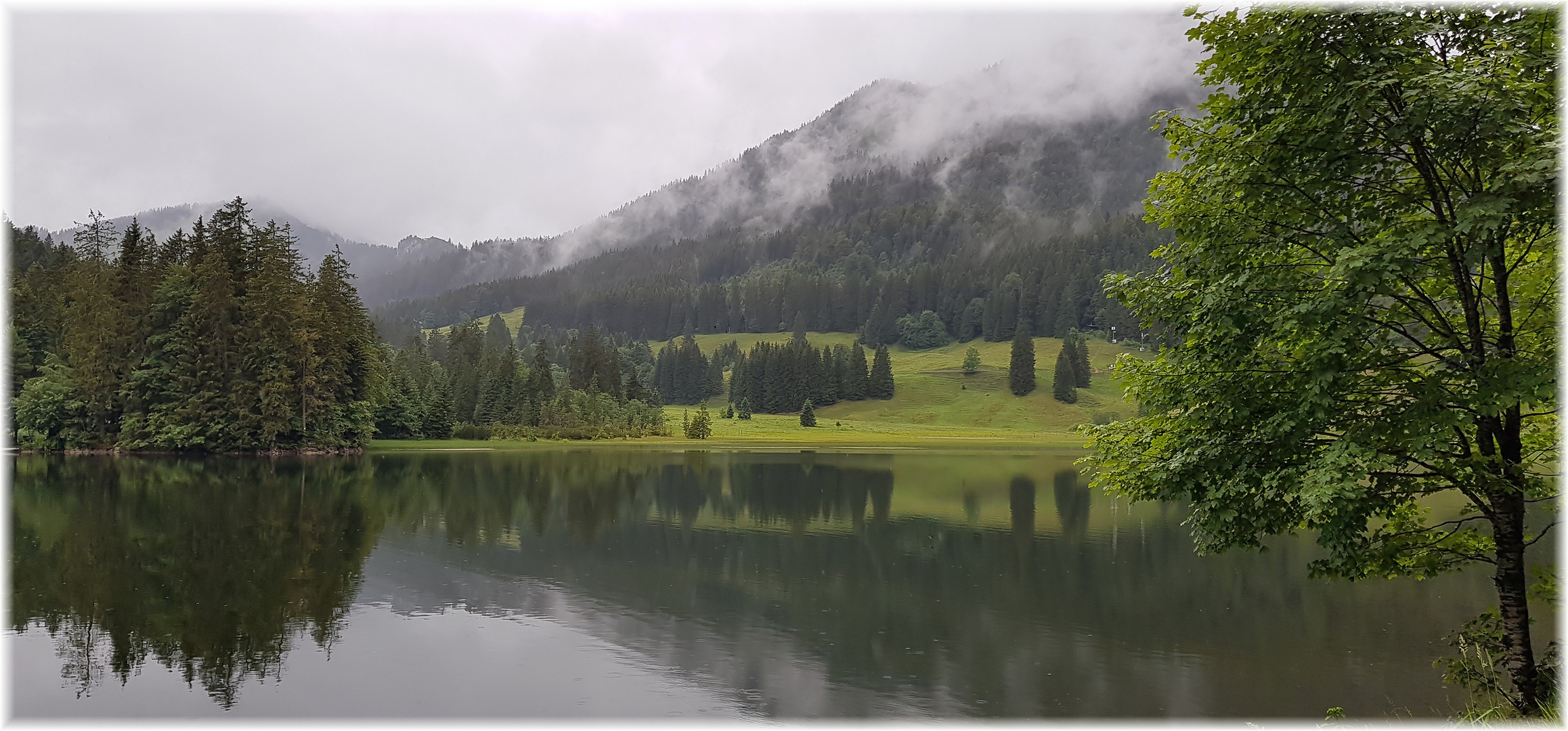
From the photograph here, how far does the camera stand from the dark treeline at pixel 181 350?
79.1m

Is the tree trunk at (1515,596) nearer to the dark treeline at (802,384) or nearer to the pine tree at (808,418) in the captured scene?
the pine tree at (808,418)

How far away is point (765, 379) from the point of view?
19825 centimetres

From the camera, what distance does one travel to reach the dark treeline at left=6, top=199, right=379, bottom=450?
79.1 m

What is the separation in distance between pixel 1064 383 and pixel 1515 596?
183810 mm

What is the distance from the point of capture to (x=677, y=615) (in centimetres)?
2450

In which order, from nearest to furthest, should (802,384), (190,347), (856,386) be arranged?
1. (190,347)
2. (802,384)
3. (856,386)

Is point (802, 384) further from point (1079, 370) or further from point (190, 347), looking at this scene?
point (190, 347)

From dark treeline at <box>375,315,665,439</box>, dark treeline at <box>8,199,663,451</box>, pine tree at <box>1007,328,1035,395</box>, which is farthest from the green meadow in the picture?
dark treeline at <box>8,199,663,451</box>

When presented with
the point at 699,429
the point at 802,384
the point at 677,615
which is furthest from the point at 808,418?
the point at 677,615

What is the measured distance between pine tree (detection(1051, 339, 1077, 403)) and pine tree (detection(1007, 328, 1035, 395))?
505 cm

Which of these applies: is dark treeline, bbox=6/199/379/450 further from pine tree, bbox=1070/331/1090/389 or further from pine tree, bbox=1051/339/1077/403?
pine tree, bbox=1070/331/1090/389

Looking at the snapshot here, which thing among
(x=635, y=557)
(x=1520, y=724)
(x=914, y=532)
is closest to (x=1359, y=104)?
(x=1520, y=724)

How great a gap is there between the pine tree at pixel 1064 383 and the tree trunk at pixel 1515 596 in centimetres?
18110

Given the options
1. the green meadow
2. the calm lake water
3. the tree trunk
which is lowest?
the green meadow
